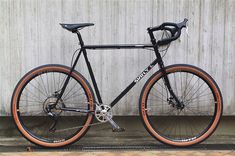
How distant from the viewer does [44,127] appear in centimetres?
523

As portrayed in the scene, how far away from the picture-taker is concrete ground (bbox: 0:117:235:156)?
4.68m

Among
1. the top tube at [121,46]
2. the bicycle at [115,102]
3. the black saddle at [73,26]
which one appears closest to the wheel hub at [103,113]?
the bicycle at [115,102]

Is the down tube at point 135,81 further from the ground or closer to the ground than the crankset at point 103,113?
further from the ground

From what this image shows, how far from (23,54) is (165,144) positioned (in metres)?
2.17

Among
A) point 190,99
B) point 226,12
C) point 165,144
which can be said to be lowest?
point 165,144

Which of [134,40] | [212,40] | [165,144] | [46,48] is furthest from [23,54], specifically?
[212,40]

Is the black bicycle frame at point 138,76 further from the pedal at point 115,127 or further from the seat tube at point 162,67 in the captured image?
the pedal at point 115,127

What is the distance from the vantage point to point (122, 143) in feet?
16.7

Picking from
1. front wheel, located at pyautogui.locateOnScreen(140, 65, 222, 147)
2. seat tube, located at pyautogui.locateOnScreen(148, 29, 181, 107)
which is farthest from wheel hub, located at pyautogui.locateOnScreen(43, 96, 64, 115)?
seat tube, located at pyautogui.locateOnScreen(148, 29, 181, 107)

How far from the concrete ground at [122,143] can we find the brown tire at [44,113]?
16cm

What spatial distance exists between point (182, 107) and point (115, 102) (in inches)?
32.9

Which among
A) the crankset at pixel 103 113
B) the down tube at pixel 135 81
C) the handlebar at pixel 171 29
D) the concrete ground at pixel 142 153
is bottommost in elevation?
the concrete ground at pixel 142 153

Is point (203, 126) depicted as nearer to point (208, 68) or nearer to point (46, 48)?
point (208, 68)

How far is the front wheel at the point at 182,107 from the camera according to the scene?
473 centimetres
